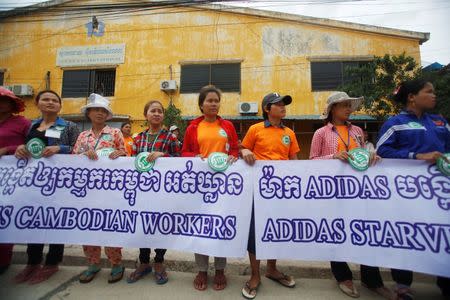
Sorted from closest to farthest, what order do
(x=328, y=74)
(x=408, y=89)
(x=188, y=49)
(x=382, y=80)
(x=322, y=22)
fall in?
(x=408, y=89)
(x=382, y=80)
(x=328, y=74)
(x=322, y=22)
(x=188, y=49)

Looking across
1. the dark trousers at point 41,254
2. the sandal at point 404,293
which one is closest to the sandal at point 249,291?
the sandal at point 404,293

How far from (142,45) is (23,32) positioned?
6.27 meters

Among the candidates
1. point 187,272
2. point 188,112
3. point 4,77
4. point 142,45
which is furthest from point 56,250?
point 4,77

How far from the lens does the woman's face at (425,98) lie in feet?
7.72

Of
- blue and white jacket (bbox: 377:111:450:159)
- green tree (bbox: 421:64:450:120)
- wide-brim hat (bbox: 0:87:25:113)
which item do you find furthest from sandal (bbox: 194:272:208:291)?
green tree (bbox: 421:64:450:120)

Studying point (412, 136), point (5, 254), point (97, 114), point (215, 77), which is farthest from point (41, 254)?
point (215, 77)

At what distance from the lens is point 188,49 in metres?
12.1

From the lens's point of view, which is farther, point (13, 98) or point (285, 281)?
point (13, 98)

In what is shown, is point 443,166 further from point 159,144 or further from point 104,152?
point 104,152

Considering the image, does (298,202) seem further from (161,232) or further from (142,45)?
(142,45)

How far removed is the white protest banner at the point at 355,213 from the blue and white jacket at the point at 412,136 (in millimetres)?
126

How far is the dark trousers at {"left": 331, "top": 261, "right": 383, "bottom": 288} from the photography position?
7.68 feet

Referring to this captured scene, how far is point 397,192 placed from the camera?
2.18 m

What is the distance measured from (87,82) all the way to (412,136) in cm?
1337
